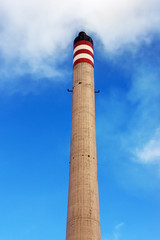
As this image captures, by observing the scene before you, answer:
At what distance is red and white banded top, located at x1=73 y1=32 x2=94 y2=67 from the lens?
4328cm

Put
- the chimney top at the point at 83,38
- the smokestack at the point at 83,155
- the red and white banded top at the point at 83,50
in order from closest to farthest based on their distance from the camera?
the smokestack at the point at 83,155 → the red and white banded top at the point at 83,50 → the chimney top at the point at 83,38

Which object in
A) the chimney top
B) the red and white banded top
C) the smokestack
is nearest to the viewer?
the smokestack

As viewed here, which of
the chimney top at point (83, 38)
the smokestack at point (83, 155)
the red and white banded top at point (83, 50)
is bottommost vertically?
the smokestack at point (83, 155)

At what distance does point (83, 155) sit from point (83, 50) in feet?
56.9

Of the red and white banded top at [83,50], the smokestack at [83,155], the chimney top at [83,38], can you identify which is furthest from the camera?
the chimney top at [83,38]

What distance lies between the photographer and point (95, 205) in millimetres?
32531

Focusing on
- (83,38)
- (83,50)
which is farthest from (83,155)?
(83,38)

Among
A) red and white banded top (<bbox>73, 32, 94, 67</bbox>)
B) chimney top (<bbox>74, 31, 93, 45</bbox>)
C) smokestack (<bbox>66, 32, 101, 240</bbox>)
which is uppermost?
chimney top (<bbox>74, 31, 93, 45</bbox>)

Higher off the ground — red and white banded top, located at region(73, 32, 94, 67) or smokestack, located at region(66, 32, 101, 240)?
red and white banded top, located at region(73, 32, 94, 67)

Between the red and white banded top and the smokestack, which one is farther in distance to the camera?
the red and white banded top

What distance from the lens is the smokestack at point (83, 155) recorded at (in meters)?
30.9

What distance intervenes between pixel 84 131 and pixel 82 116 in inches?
93.6

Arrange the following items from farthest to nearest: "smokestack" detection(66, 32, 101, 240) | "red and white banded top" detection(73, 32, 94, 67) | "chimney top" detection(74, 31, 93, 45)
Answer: "chimney top" detection(74, 31, 93, 45) < "red and white banded top" detection(73, 32, 94, 67) < "smokestack" detection(66, 32, 101, 240)

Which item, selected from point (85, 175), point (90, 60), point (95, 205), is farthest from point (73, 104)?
point (95, 205)
